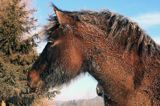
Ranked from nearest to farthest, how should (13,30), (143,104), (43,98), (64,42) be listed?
(143,104)
(64,42)
(13,30)
(43,98)

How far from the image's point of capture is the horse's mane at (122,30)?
229 inches

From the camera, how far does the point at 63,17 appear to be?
6391 millimetres

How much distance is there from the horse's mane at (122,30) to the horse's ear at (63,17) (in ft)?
0.22

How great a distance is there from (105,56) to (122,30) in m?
0.44

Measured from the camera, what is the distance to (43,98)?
102 ft

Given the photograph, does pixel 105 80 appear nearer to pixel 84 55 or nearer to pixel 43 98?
pixel 84 55

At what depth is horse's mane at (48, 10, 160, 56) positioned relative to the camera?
19.0 feet

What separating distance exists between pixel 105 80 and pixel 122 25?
83 cm

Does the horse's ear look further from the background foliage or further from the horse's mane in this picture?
the background foliage

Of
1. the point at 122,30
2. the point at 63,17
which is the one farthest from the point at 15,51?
the point at 122,30

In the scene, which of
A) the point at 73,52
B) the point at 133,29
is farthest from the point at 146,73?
the point at 73,52

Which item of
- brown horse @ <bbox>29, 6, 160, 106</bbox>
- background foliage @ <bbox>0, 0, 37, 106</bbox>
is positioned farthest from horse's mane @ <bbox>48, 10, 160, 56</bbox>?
background foliage @ <bbox>0, 0, 37, 106</bbox>

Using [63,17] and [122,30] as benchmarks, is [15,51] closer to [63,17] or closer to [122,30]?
[63,17]

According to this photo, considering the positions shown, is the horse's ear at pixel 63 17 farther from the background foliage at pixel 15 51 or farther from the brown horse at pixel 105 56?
the background foliage at pixel 15 51
